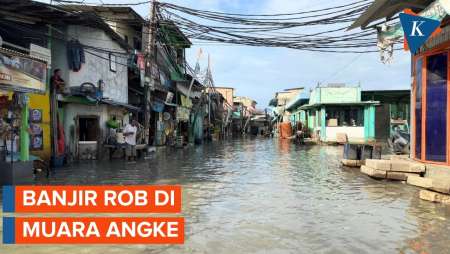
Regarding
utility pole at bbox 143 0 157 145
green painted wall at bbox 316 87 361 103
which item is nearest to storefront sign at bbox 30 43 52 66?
utility pole at bbox 143 0 157 145

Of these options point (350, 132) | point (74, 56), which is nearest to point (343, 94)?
point (350, 132)

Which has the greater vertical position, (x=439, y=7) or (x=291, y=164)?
(x=439, y=7)

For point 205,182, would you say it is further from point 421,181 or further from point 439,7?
point 439,7

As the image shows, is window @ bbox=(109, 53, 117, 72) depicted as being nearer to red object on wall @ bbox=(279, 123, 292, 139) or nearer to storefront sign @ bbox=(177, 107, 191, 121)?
storefront sign @ bbox=(177, 107, 191, 121)

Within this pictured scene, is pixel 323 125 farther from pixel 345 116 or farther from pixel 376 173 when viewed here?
pixel 376 173

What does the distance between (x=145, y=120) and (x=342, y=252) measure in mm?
16378

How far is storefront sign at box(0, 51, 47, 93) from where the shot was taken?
31.3ft

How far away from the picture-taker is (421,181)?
Result: 1011 cm

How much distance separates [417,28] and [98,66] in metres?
14.3

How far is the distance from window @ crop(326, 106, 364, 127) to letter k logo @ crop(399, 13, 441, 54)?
84.6 feet

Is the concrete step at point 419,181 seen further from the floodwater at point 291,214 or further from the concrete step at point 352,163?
the concrete step at point 352,163

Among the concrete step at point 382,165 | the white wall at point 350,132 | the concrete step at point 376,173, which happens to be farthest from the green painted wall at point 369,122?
the concrete step at point 382,165

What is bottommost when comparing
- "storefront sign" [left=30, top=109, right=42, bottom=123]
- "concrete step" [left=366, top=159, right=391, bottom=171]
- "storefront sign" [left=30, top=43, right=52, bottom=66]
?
"concrete step" [left=366, top=159, right=391, bottom=171]

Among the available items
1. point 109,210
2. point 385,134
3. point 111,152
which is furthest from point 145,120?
point 385,134
